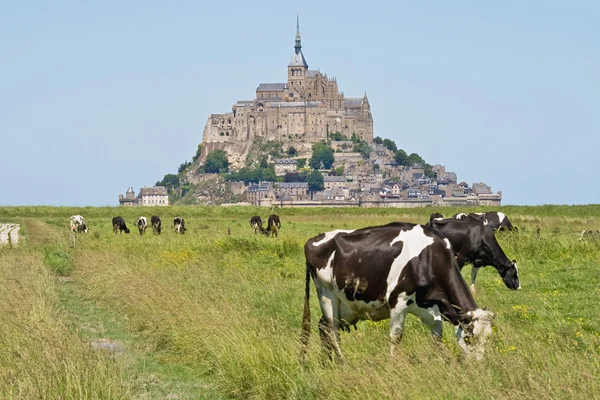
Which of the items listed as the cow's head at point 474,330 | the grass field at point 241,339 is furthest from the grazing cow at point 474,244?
the cow's head at point 474,330

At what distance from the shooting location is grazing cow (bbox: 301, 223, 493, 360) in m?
7.89

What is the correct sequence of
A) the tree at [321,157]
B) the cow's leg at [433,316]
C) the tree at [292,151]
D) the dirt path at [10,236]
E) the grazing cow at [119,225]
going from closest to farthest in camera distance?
1. the cow's leg at [433,316]
2. the dirt path at [10,236]
3. the grazing cow at [119,225]
4. the tree at [321,157]
5. the tree at [292,151]

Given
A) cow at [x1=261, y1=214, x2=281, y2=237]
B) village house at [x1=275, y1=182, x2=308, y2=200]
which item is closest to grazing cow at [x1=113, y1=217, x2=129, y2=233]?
cow at [x1=261, y1=214, x2=281, y2=237]

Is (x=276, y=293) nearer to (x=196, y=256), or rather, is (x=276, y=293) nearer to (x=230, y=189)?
(x=196, y=256)

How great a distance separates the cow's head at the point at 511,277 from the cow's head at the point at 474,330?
6529mm

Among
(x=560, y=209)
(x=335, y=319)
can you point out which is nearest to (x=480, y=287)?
(x=335, y=319)

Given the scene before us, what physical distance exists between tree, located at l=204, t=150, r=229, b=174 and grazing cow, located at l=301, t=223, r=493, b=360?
188244mm

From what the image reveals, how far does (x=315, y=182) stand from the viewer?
18250 centimetres

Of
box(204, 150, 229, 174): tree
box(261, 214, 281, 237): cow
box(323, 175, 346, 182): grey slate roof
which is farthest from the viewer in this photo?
box(204, 150, 229, 174): tree

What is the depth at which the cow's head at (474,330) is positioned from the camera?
735 cm

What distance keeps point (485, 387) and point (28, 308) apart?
6.04m

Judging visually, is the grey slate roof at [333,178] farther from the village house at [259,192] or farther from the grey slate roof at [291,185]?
the village house at [259,192]

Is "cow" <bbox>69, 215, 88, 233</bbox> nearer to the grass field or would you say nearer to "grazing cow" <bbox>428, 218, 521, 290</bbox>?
the grass field

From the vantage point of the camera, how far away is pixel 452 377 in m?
6.43
